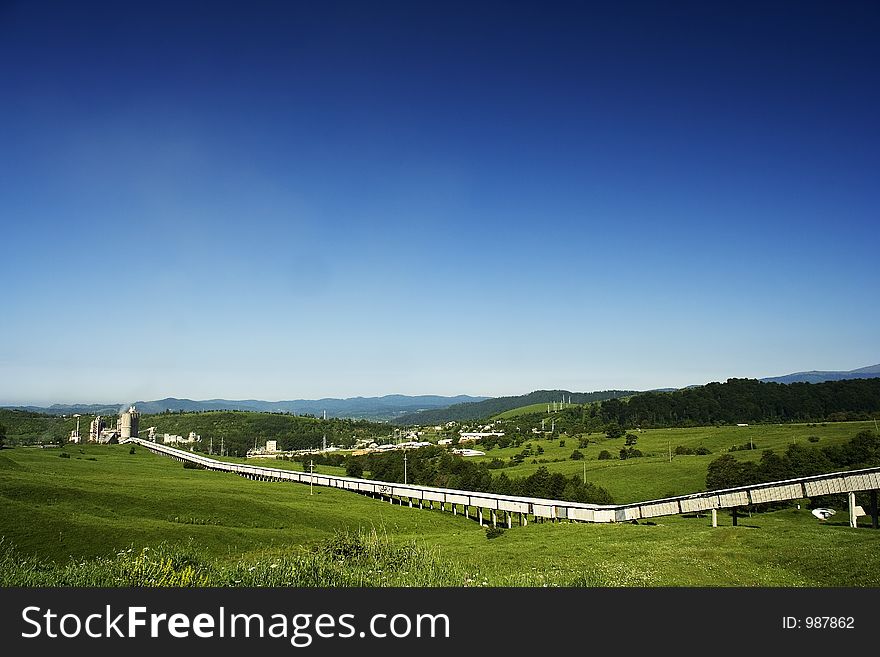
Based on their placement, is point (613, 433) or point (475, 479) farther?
point (613, 433)

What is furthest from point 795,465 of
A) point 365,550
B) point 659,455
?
point 365,550

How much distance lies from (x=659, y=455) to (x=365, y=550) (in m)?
108

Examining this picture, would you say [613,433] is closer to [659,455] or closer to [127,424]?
[659,455]

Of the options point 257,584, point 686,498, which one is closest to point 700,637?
point 257,584

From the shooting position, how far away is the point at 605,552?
31.9m

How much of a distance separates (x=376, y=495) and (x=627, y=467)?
4611 cm

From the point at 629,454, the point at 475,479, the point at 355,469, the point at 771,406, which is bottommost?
the point at 355,469

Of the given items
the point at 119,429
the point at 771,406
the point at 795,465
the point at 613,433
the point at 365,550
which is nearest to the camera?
the point at 365,550

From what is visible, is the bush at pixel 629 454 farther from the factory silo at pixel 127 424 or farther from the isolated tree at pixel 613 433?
the factory silo at pixel 127 424

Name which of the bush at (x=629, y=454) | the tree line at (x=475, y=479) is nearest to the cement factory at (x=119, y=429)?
the tree line at (x=475, y=479)

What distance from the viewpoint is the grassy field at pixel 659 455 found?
293 feet

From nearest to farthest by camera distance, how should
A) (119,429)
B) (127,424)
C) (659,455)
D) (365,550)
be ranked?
(365,550) < (659,455) < (127,424) < (119,429)

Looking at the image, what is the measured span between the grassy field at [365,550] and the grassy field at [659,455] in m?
33.9

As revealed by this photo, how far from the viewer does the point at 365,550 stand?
22.0 m
